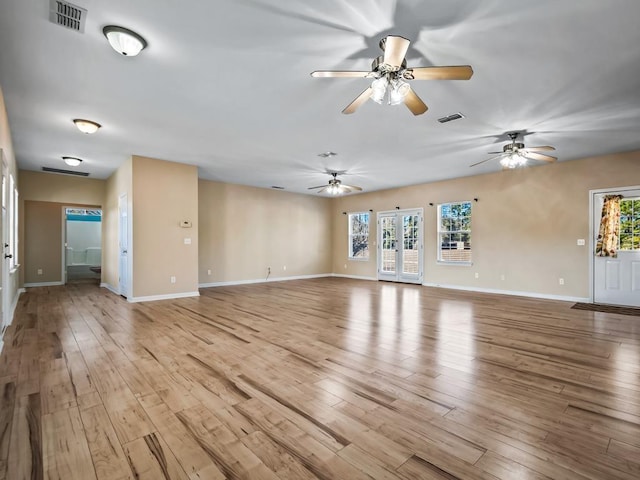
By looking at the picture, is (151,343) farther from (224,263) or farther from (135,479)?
(224,263)

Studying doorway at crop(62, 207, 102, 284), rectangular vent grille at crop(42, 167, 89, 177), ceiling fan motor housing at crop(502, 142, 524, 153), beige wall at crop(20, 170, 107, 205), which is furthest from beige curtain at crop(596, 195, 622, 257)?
doorway at crop(62, 207, 102, 284)

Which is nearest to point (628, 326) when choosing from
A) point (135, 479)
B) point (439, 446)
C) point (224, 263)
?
point (439, 446)

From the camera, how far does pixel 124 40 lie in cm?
241

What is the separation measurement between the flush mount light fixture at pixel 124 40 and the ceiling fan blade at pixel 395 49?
1938mm

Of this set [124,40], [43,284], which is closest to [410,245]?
[124,40]

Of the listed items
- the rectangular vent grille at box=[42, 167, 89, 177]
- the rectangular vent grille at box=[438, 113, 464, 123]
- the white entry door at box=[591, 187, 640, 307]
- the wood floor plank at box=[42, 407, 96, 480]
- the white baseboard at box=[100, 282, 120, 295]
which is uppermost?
the rectangular vent grille at box=[438, 113, 464, 123]

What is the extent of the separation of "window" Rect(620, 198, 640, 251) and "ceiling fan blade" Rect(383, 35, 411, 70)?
6.01m

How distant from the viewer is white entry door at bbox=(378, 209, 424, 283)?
880 centimetres

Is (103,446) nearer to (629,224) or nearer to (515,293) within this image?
(515,293)

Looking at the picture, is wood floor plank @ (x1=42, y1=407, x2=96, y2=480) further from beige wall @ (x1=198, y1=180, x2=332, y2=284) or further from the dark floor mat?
the dark floor mat

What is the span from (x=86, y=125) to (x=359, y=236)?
7.91 m

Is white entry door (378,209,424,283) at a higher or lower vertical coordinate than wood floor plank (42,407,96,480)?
higher

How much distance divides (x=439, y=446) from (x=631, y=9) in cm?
322

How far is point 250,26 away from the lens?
236 centimetres
